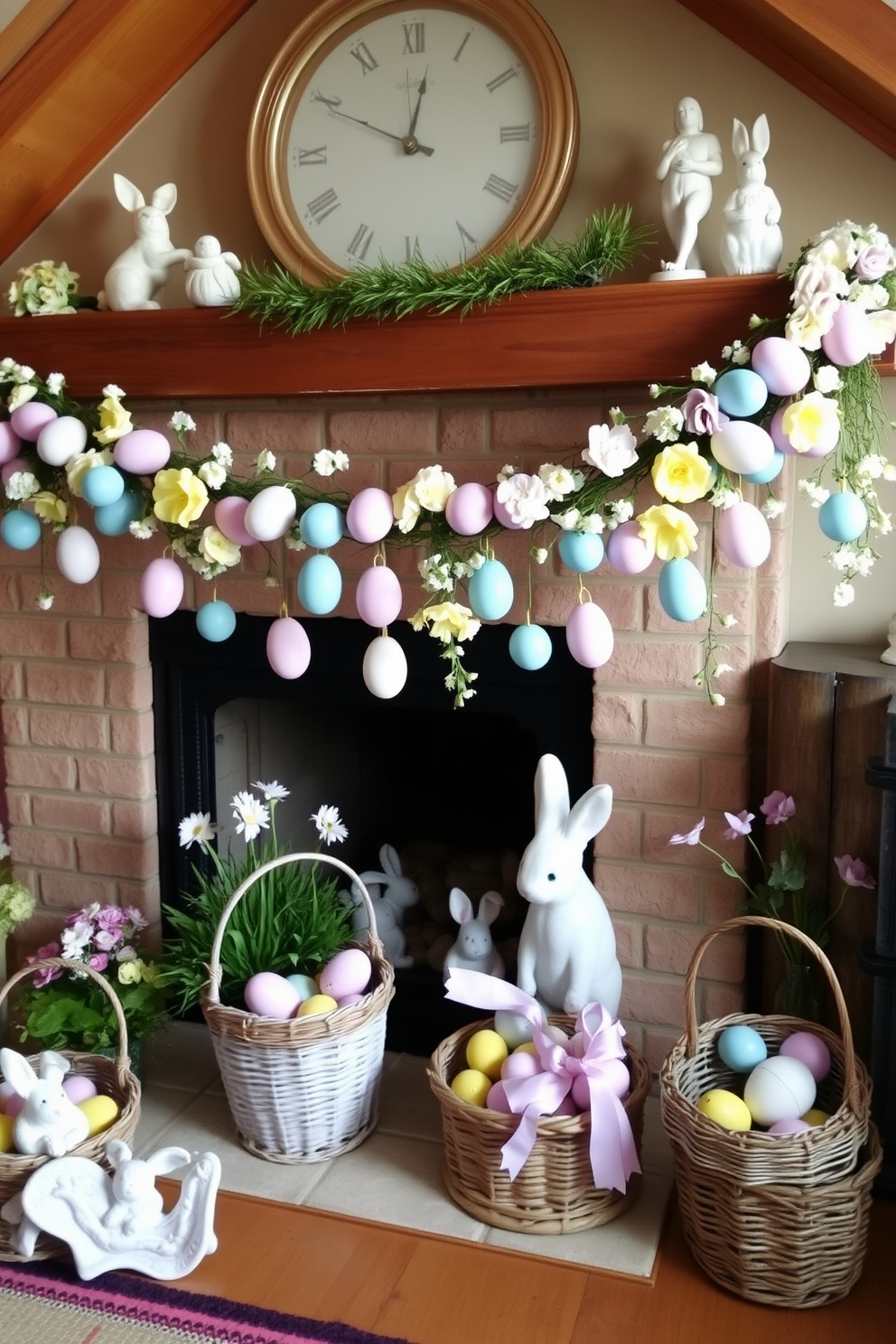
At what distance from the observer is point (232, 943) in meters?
2.01

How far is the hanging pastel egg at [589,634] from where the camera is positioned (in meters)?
1.67

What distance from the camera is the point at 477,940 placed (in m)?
2.18

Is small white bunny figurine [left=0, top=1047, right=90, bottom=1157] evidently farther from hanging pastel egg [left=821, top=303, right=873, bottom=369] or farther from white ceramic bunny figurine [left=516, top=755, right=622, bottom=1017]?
hanging pastel egg [left=821, top=303, right=873, bottom=369]

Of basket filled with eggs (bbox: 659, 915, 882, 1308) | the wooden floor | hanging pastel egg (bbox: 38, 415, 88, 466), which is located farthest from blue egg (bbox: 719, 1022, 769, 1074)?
hanging pastel egg (bbox: 38, 415, 88, 466)

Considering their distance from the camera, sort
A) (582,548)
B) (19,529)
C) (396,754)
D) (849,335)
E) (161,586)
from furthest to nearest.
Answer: (396,754) → (19,529) → (161,586) → (582,548) → (849,335)

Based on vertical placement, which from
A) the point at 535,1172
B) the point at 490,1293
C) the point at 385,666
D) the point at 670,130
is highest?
the point at 670,130

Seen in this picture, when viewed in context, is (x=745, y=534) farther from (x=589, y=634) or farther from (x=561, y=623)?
(x=561, y=623)

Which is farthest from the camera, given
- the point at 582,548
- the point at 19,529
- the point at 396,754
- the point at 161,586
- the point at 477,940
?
the point at 396,754

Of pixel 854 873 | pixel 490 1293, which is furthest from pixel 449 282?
pixel 490 1293

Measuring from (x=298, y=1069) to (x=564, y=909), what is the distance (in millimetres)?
458

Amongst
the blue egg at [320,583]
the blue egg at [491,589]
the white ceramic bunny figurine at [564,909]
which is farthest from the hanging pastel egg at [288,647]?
the white ceramic bunny figurine at [564,909]

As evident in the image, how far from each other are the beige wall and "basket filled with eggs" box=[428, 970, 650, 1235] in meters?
0.75

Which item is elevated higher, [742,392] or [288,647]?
[742,392]

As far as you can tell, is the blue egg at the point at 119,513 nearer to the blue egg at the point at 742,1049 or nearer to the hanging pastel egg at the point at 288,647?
the hanging pastel egg at the point at 288,647
